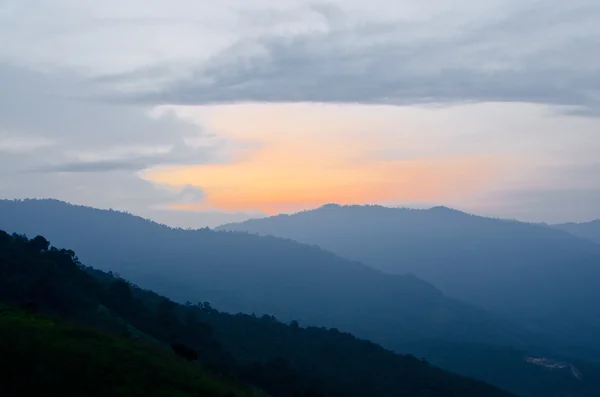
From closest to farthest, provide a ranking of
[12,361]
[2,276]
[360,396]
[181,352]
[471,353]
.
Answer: [12,361], [181,352], [2,276], [360,396], [471,353]

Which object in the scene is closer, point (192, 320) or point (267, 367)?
point (267, 367)

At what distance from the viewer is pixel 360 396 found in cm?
6606

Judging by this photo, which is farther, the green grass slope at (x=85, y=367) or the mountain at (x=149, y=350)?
the mountain at (x=149, y=350)

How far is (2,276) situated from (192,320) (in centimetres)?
1992

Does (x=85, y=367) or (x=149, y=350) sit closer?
(x=85, y=367)

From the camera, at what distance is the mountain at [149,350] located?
85.6 feet

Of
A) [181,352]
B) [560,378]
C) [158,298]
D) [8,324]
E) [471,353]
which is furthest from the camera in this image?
[471,353]

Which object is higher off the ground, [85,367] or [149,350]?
[149,350]

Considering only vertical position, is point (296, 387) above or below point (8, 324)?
below

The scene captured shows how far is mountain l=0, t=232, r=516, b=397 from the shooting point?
26078mm

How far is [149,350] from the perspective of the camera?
31.1 m

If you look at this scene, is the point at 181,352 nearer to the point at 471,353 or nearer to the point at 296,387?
the point at 296,387

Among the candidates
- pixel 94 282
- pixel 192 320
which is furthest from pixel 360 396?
pixel 94 282

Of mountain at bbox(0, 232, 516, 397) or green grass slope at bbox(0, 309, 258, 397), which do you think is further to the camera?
mountain at bbox(0, 232, 516, 397)
